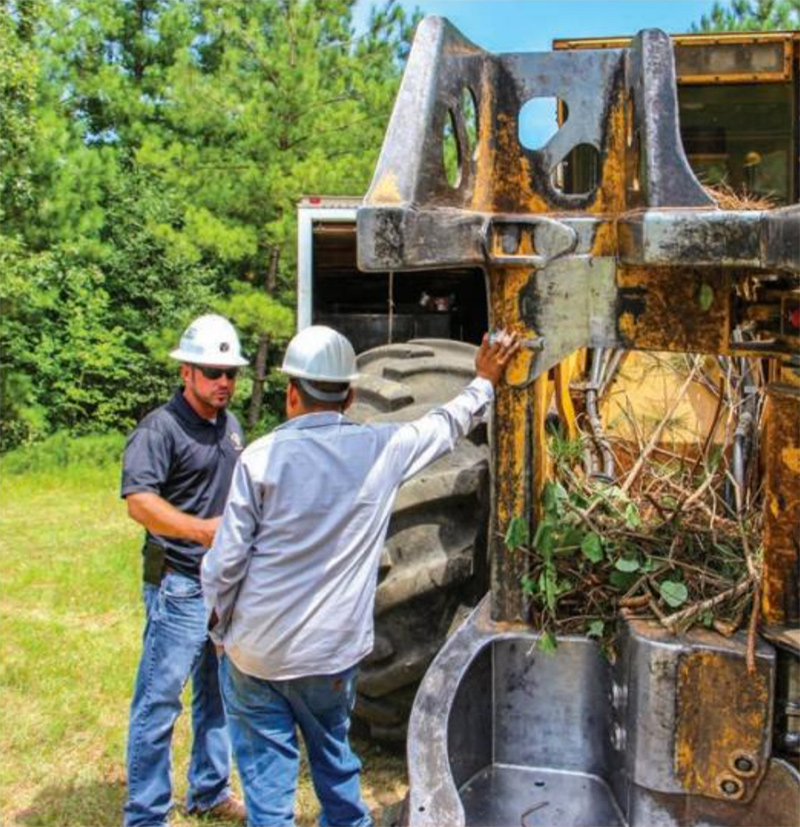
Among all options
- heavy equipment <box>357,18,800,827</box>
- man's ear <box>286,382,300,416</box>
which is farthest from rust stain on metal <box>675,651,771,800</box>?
man's ear <box>286,382,300,416</box>

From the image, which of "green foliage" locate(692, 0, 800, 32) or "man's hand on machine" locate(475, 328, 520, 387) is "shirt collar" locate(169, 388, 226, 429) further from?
"green foliage" locate(692, 0, 800, 32)

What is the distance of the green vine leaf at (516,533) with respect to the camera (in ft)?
10.2

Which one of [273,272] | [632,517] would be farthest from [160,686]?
[273,272]

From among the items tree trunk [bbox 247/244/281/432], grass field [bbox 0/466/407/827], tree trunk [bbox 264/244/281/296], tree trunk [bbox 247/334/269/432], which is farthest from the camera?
tree trunk [bbox 247/334/269/432]

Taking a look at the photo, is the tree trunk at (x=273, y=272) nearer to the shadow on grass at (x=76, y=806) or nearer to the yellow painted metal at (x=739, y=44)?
the yellow painted metal at (x=739, y=44)

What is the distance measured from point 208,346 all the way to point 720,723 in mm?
2013

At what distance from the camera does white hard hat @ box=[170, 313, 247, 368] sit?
3912 millimetres

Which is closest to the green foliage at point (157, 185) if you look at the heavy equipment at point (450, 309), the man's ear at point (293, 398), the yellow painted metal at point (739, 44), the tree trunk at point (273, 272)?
the tree trunk at point (273, 272)

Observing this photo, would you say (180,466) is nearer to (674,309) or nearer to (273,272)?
(674,309)

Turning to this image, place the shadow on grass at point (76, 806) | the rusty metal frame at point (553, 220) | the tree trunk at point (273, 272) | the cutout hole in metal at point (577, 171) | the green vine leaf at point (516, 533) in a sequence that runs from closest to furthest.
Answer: the rusty metal frame at point (553, 220) < the green vine leaf at point (516, 533) < the shadow on grass at point (76, 806) < the cutout hole in metal at point (577, 171) < the tree trunk at point (273, 272)

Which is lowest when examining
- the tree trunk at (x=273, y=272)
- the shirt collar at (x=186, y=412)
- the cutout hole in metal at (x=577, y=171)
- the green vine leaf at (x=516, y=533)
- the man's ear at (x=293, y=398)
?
the green vine leaf at (x=516, y=533)

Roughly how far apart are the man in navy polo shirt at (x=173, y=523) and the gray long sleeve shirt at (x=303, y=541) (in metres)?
0.74

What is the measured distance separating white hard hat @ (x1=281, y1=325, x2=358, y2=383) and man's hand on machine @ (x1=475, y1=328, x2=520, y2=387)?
14.5 inches

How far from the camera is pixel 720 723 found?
2.81 metres
